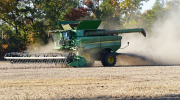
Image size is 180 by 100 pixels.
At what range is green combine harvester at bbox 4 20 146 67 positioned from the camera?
17.7 m

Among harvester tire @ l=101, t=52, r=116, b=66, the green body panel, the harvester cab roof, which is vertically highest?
the harvester cab roof

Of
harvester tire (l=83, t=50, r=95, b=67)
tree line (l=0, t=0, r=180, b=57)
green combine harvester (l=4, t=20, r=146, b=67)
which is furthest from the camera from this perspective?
tree line (l=0, t=0, r=180, b=57)

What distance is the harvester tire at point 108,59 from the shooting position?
1931 centimetres

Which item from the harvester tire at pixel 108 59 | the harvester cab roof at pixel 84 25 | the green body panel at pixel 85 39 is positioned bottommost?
the harvester tire at pixel 108 59

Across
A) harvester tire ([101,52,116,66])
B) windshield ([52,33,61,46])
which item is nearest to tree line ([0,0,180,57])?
windshield ([52,33,61,46])

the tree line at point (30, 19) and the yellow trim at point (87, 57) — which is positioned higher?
the tree line at point (30, 19)

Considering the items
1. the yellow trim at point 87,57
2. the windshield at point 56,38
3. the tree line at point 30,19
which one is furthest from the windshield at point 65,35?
the tree line at point 30,19

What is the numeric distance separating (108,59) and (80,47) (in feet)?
8.82

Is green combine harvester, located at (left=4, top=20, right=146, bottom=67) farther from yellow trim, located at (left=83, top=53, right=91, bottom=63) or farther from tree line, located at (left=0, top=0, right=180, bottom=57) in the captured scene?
tree line, located at (left=0, top=0, right=180, bottom=57)

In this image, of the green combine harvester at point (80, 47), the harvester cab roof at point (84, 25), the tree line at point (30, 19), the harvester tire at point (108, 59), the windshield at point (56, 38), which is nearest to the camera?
the green combine harvester at point (80, 47)

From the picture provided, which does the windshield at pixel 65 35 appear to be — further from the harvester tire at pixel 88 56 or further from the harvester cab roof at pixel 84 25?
the harvester tire at pixel 88 56

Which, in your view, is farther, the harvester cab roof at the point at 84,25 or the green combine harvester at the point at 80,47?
the harvester cab roof at the point at 84,25

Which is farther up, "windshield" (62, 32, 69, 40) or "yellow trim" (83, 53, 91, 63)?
"windshield" (62, 32, 69, 40)

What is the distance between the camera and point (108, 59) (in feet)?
64.6
